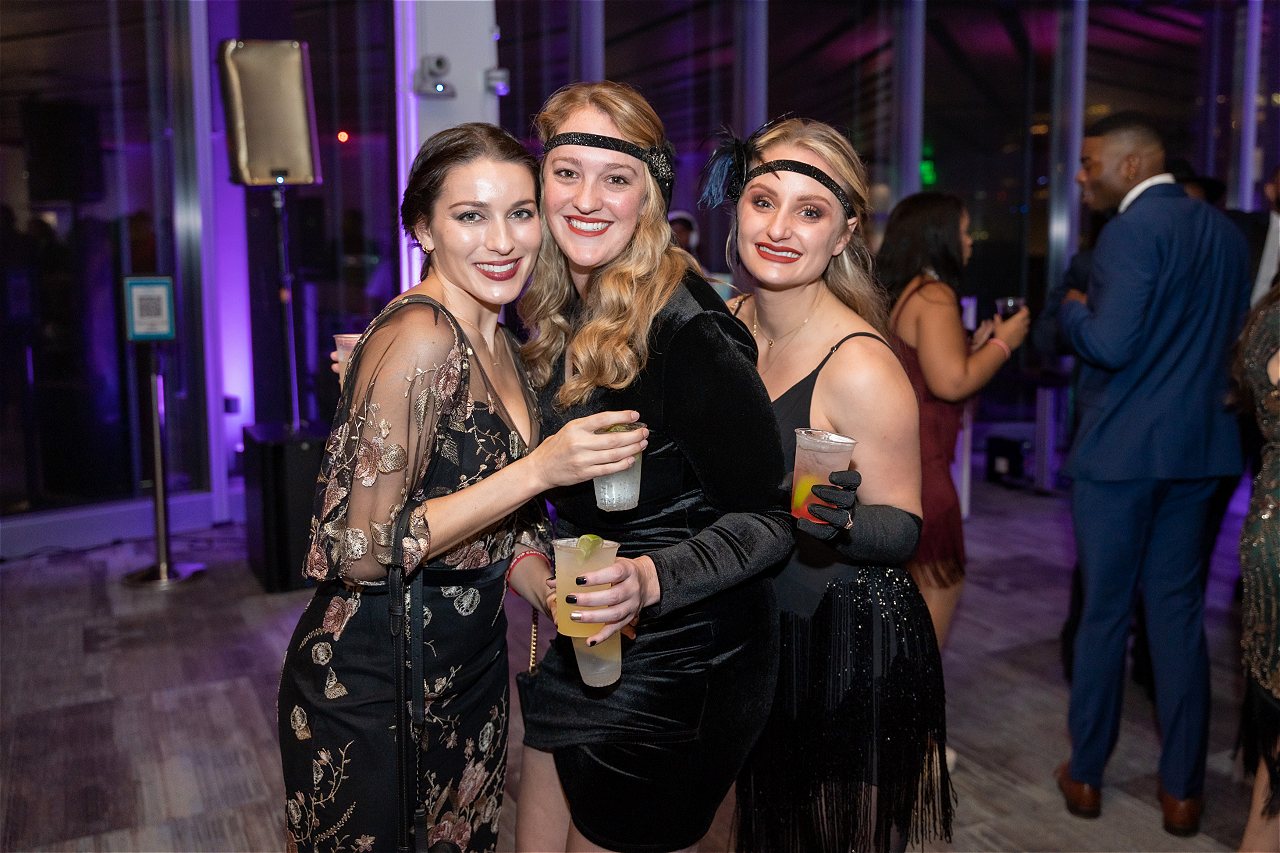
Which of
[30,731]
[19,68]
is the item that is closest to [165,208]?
[19,68]

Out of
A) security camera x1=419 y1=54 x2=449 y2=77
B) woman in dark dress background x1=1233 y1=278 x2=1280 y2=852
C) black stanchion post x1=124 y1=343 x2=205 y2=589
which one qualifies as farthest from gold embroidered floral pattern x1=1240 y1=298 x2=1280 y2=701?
black stanchion post x1=124 y1=343 x2=205 y2=589

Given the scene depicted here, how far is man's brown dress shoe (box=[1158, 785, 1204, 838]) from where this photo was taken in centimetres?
281

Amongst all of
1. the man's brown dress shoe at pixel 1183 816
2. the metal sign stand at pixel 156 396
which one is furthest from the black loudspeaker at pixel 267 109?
the man's brown dress shoe at pixel 1183 816

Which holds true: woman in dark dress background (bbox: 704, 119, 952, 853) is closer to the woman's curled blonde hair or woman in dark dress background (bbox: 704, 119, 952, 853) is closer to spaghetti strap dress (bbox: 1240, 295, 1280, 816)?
the woman's curled blonde hair

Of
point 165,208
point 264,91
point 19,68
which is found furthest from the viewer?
point 165,208

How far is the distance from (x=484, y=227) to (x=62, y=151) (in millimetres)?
5294

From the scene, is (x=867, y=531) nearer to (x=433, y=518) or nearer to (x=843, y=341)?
(x=843, y=341)

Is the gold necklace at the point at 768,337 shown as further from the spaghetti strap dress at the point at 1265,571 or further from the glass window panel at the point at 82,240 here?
the glass window panel at the point at 82,240

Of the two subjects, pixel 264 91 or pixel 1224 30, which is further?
pixel 1224 30

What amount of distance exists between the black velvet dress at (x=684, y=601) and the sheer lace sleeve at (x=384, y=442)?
257 mm

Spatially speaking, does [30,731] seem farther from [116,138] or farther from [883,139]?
[883,139]

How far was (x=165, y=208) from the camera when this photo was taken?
20.4 ft

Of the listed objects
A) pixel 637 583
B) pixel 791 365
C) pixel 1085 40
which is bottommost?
pixel 637 583

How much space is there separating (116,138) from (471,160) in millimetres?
5354
